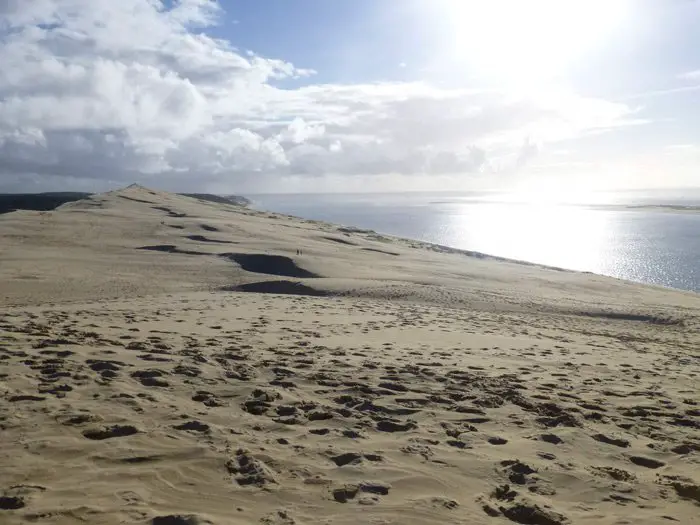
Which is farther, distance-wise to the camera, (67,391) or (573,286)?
(573,286)

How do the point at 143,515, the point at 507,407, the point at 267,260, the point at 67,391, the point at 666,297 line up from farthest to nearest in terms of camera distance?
the point at 666,297 → the point at 267,260 → the point at 507,407 → the point at 67,391 → the point at 143,515

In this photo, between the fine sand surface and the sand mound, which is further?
the sand mound

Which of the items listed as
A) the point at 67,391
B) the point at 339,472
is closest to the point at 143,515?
Result: the point at 339,472

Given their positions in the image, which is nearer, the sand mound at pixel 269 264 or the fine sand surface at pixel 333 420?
the fine sand surface at pixel 333 420

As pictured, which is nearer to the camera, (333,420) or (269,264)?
(333,420)

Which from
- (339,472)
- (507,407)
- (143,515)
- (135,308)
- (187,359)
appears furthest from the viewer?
(135,308)

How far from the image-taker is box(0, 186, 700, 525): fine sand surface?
382 cm

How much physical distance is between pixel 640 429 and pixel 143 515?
5.01 meters

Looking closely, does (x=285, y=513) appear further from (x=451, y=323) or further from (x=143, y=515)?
(x=451, y=323)

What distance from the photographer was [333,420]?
546 cm

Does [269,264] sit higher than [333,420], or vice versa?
[269,264]

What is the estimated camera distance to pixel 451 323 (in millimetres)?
14117

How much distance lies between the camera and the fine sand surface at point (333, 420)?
3820 mm

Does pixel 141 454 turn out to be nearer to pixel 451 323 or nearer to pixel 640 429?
pixel 640 429
